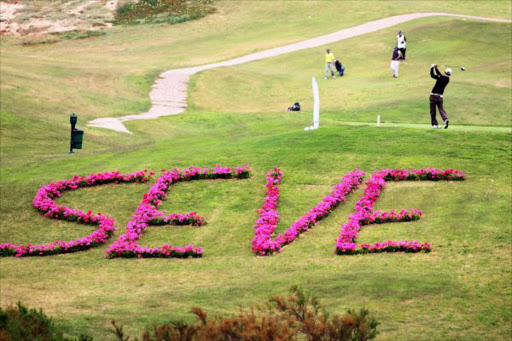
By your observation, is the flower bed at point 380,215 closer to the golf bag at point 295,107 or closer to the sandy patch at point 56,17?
the golf bag at point 295,107

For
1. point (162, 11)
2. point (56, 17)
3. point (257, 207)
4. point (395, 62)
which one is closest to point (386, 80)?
point (395, 62)

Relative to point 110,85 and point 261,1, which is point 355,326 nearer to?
point 110,85

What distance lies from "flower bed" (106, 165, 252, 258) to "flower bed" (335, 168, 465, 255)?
4393 millimetres

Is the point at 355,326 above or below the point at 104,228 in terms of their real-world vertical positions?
above

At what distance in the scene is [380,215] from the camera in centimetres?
2678

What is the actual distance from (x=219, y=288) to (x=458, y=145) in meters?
14.5

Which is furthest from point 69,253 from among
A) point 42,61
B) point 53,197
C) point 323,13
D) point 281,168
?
point 323,13

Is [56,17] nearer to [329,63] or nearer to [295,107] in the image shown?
[329,63]

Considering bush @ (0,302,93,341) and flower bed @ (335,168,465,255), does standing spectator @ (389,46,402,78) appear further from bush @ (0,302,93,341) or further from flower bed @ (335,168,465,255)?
bush @ (0,302,93,341)

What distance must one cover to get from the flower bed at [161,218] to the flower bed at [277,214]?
64.4 inches

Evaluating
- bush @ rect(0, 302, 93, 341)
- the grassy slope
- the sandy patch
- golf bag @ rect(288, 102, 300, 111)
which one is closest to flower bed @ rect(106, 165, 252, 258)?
bush @ rect(0, 302, 93, 341)

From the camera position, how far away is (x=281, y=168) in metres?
31.5

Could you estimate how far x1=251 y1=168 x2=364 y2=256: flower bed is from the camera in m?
25.2

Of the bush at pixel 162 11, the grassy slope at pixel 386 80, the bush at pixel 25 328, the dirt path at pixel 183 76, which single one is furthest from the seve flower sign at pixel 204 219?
the bush at pixel 162 11
